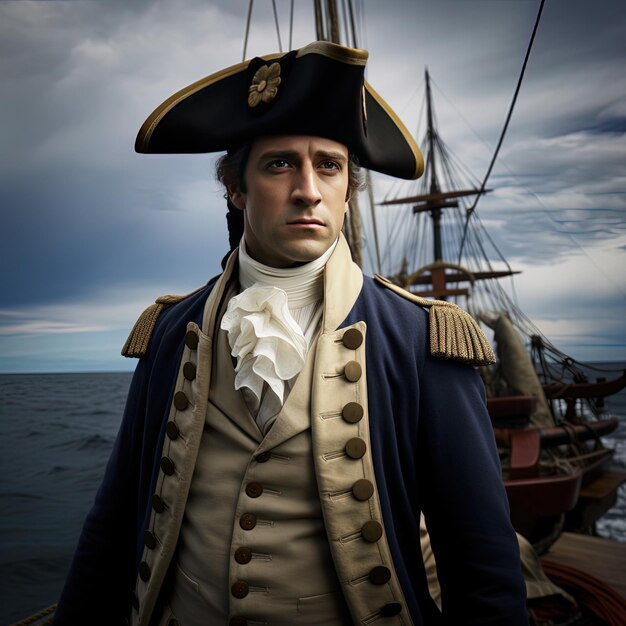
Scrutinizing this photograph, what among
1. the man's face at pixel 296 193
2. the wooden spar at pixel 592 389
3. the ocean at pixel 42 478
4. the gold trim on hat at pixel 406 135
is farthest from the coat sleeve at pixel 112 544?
the wooden spar at pixel 592 389

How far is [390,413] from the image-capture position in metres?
1.07

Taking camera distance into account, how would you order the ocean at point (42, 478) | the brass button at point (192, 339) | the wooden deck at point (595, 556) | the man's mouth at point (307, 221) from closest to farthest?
the man's mouth at point (307, 221)
the brass button at point (192, 339)
the wooden deck at point (595, 556)
the ocean at point (42, 478)

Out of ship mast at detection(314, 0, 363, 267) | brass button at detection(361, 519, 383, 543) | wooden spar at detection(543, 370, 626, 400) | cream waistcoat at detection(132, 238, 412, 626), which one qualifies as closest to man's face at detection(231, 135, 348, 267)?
cream waistcoat at detection(132, 238, 412, 626)

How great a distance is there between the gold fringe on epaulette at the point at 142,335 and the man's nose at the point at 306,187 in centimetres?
59

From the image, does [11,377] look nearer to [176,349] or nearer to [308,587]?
[176,349]

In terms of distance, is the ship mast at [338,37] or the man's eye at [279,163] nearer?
the man's eye at [279,163]

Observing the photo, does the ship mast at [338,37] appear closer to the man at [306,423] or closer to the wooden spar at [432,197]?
the man at [306,423]

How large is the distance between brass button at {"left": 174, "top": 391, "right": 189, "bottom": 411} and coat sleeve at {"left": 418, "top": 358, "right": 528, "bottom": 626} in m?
0.52

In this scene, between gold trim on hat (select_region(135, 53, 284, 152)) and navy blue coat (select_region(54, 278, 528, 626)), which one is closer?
navy blue coat (select_region(54, 278, 528, 626))

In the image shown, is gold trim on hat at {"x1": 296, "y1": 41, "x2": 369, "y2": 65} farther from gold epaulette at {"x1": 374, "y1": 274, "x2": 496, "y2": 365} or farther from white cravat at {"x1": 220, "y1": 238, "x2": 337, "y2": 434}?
gold epaulette at {"x1": 374, "y1": 274, "x2": 496, "y2": 365}

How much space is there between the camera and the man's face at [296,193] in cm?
107

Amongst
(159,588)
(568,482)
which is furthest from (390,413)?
(568,482)

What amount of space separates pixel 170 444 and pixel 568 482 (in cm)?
407

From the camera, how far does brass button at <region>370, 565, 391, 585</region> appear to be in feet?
3.26
